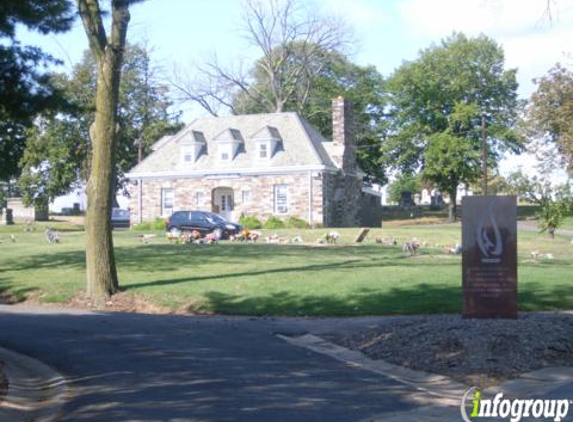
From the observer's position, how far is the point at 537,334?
11344 mm

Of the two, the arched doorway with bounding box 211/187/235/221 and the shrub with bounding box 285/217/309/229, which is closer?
the shrub with bounding box 285/217/309/229

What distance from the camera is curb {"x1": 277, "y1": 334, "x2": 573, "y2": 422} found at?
8.27 metres

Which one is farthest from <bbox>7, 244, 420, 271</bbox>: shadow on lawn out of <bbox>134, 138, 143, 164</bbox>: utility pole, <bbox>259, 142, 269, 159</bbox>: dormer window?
<bbox>134, 138, 143, 164</bbox>: utility pole

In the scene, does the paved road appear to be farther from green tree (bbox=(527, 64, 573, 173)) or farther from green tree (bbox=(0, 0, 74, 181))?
green tree (bbox=(527, 64, 573, 173))

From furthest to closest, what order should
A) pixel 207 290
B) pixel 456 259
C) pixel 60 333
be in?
1. pixel 456 259
2. pixel 207 290
3. pixel 60 333

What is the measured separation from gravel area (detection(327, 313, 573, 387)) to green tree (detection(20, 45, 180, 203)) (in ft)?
152

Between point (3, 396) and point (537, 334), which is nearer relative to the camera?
point (3, 396)

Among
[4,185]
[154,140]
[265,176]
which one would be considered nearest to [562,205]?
[265,176]

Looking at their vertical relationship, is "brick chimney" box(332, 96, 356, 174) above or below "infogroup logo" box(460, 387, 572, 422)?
above

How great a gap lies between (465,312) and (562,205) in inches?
277

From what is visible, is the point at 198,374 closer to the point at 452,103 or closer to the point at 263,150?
the point at 263,150

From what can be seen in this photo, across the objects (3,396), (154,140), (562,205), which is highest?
(154,140)

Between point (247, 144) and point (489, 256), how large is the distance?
129 ft

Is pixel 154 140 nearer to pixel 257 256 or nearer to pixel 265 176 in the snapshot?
pixel 265 176
